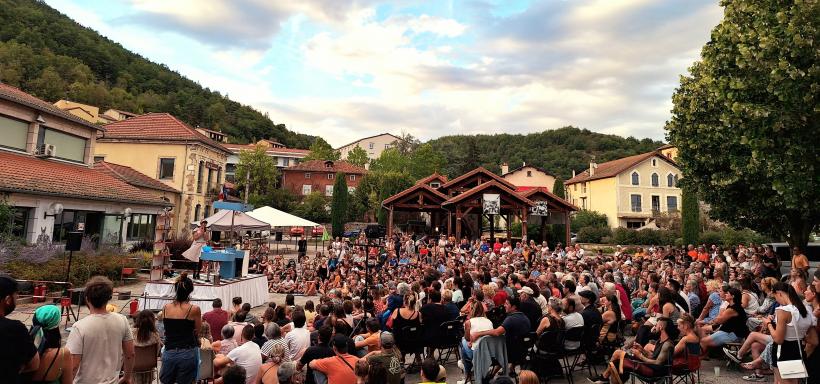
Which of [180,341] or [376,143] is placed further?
[376,143]

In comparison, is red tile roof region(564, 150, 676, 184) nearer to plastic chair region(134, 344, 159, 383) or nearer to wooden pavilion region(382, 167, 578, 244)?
wooden pavilion region(382, 167, 578, 244)

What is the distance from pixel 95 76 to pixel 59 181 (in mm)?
65263

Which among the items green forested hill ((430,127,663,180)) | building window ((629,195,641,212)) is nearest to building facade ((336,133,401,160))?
green forested hill ((430,127,663,180))

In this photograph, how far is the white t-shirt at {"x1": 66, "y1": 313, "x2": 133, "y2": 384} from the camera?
137 inches

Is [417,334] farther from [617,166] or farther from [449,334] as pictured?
[617,166]

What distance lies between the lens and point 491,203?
2403 centimetres

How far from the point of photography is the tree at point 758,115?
33.9ft

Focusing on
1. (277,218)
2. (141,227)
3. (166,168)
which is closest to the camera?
(277,218)

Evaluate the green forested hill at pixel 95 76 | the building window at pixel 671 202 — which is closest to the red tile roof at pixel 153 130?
the green forested hill at pixel 95 76

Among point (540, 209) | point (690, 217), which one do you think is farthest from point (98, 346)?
point (690, 217)

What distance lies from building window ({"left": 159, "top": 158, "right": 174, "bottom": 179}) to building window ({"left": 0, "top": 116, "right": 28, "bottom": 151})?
1189 cm

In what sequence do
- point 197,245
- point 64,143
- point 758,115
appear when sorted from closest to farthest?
point 758,115, point 197,245, point 64,143

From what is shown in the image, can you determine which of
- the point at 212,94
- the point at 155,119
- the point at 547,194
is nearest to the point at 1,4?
the point at 212,94

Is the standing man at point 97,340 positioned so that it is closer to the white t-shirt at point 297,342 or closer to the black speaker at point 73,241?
the white t-shirt at point 297,342
